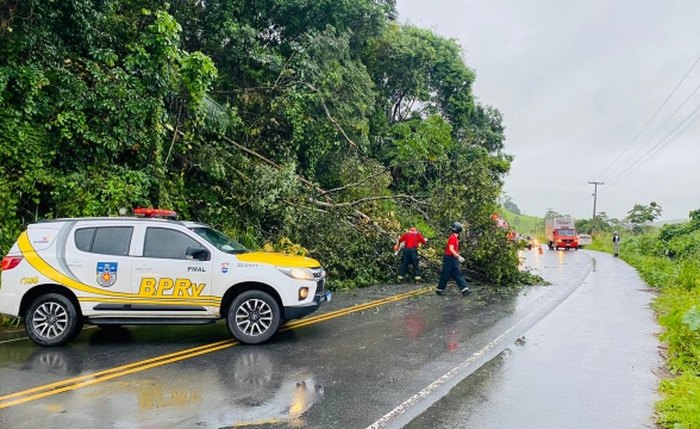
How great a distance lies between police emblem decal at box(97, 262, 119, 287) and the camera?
765cm

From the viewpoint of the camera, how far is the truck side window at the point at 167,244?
7.84 metres

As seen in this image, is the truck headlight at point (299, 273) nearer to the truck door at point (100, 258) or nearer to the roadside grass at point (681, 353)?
the truck door at point (100, 258)

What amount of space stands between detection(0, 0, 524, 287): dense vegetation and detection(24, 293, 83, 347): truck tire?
3399 millimetres

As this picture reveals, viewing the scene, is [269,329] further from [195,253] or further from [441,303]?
[441,303]

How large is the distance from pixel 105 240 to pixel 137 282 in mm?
853

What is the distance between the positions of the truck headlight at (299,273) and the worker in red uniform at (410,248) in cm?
730

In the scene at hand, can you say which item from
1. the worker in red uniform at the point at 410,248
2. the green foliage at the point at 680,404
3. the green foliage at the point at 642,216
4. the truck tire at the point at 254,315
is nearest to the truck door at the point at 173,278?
the truck tire at the point at 254,315

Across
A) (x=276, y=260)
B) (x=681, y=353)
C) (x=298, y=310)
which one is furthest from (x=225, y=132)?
(x=681, y=353)

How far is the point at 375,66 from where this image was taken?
1056 inches

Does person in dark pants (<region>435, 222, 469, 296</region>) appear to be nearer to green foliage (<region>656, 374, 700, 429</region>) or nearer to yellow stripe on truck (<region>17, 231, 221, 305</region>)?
green foliage (<region>656, 374, 700, 429</region>)

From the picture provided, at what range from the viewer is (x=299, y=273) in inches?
313

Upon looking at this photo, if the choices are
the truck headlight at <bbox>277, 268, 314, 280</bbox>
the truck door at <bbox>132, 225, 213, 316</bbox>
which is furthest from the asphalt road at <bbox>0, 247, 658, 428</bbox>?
the truck headlight at <bbox>277, 268, 314, 280</bbox>

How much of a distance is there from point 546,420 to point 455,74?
26.2 metres

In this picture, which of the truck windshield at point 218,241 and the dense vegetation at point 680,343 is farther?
the truck windshield at point 218,241
